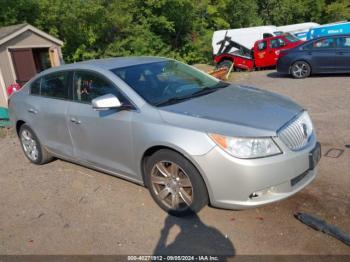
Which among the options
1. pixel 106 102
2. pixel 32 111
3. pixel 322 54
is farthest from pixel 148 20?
pixel 106 102

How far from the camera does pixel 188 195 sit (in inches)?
140

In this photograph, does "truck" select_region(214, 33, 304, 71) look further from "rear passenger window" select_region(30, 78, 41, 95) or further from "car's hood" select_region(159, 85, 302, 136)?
"car's hood" select_region(159, 85, 302, 136)

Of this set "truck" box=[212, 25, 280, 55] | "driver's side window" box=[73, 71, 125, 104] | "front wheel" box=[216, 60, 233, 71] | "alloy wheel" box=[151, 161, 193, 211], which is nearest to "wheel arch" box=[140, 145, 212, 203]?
"alloy wheel" box=[151, 161, 193, 211]

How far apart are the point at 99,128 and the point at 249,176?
75.2 inches

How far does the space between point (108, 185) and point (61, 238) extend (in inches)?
46.8

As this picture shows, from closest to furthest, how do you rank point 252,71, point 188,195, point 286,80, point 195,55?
point 188,195 → point 286,80 → point 252,71 → point 195,55

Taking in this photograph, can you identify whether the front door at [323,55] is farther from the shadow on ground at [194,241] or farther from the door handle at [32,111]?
the shadow on ground at [194,241]

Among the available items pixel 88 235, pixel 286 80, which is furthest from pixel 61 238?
pixel 286 80

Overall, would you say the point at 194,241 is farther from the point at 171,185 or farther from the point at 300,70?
the point at 300,70

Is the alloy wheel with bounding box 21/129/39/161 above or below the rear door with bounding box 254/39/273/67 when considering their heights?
above

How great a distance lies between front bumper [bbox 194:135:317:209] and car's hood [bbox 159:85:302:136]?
8.7 inches

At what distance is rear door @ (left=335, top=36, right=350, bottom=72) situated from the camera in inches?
470

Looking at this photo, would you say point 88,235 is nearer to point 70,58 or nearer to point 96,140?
point 96,140

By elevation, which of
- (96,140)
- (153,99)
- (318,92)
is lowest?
(318,92)
